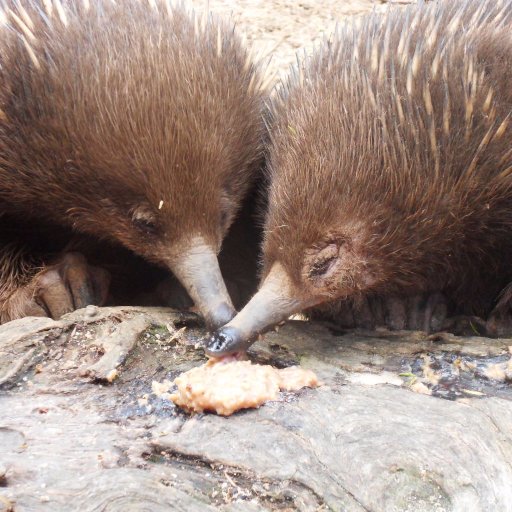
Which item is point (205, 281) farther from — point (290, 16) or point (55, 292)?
point (290, 16)

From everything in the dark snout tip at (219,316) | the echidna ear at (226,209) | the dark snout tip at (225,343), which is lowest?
the dark snout tip at (219,316)

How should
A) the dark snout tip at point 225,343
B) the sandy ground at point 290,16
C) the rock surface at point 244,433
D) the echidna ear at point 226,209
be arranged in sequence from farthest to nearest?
the sandy ground at point 290,16, the echidna ear at point 226,209, the dark snout tip at point 225,343, the rock surface at point 244,433

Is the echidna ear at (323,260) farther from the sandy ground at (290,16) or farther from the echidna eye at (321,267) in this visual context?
the sandy ground at (290,16)

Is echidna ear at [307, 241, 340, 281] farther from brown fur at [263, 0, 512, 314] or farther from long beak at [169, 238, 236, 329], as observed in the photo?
long beak at [169, 238, 236, 329]

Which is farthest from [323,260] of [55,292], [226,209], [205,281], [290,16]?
[290,16]

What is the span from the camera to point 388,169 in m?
1.73

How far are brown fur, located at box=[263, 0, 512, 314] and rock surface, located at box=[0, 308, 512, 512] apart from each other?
0.89ft

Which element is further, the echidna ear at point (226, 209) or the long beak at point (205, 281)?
the echidna ear at point (226, 209)

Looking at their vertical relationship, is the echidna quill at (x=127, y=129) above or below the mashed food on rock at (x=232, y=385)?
above

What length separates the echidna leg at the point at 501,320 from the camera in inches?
85.7

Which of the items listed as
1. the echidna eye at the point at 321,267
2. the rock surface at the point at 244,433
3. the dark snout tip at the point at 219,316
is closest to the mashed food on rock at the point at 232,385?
the rock surface at the point at 244,433

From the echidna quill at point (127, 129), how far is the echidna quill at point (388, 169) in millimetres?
213

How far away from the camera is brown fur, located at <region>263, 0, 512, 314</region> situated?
1747 millimetres

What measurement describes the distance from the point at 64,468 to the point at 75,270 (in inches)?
45.8
